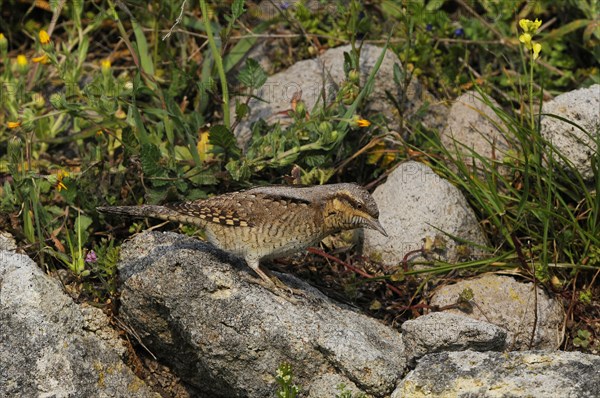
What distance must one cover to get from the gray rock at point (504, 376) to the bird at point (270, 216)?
94 cm

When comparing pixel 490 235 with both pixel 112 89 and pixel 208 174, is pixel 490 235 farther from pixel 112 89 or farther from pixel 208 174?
pixel 112 89

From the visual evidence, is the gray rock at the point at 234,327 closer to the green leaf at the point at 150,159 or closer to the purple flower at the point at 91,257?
the purple flower at the point at 91,257

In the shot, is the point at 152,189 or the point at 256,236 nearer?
the point at 256,236

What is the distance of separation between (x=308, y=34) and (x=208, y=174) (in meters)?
1.87

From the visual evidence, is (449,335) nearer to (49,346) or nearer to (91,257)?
(49,346)

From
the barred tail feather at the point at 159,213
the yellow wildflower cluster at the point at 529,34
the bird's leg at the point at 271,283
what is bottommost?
the bird's leg at the point at 271,283

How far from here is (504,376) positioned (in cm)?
423

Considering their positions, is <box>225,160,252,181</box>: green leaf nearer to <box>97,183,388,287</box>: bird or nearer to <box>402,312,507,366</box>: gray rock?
<box>97,183,388,287</box>: bird

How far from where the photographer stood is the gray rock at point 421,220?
5.93 metres

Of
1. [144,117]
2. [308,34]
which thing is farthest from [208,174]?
[308,34]

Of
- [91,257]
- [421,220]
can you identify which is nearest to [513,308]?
[421,220]

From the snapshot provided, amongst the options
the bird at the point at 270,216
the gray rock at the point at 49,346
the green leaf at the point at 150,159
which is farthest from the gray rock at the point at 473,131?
the gray rock at the point at 49,346

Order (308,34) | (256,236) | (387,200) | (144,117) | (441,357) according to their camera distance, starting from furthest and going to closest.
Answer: (308,34), (144,117), (387,200), (256,236), (441,357)

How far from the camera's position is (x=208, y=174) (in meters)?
5.94
